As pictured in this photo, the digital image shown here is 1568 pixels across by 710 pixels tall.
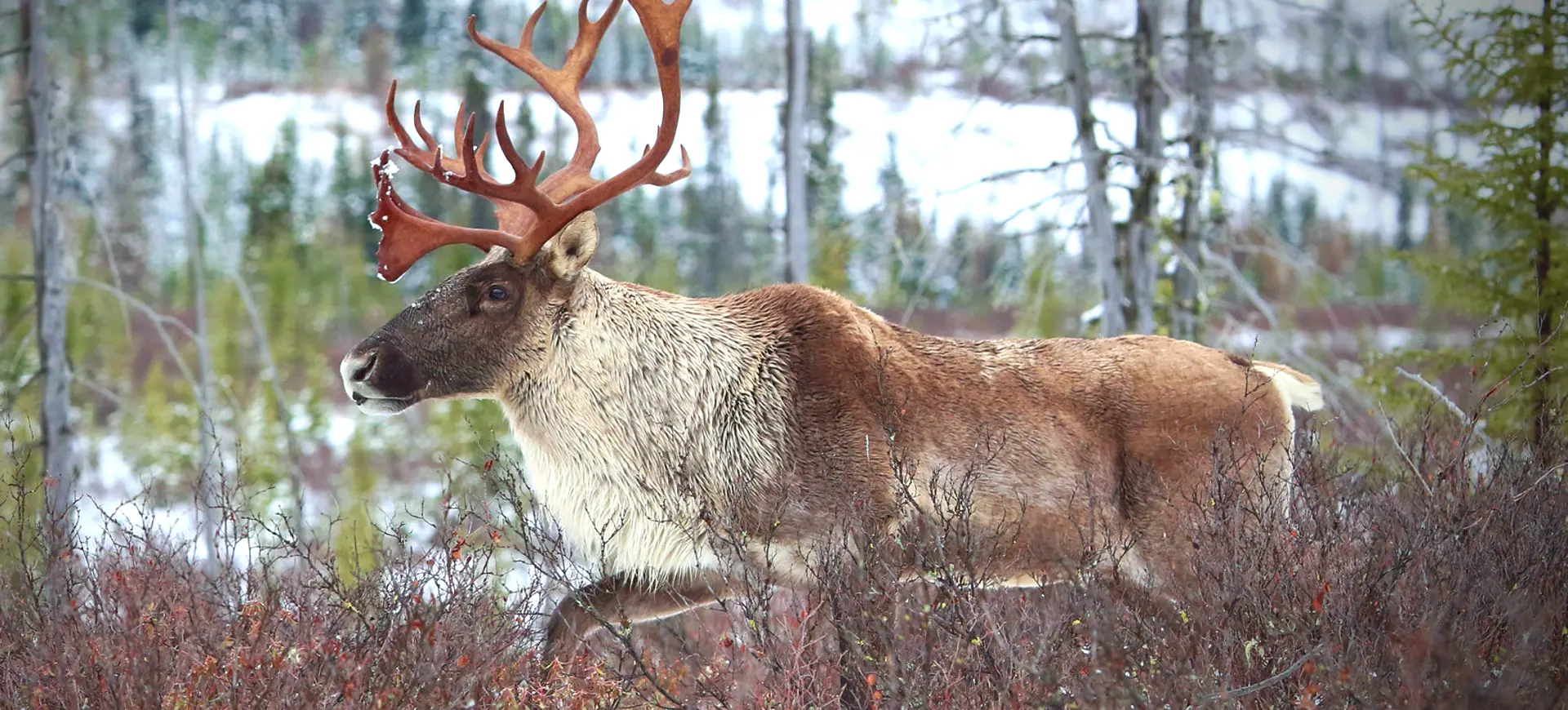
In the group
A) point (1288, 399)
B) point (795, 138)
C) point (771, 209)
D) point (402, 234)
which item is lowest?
point (771, 209)

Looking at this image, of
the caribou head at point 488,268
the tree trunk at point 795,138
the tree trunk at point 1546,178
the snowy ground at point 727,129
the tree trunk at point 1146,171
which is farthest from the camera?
the snowy ground at point 727,129

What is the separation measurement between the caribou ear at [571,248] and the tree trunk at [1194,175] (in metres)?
6.06

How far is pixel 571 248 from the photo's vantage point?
585 centimetres

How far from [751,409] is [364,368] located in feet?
5.47

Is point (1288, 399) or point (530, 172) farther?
point (1288, 399)

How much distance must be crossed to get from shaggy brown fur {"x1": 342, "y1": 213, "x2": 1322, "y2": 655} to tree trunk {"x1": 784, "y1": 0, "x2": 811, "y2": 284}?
660 centimetres

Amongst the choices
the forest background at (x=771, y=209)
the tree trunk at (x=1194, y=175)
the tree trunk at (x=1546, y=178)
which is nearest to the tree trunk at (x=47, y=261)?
the forest background at (x=771, y=209)

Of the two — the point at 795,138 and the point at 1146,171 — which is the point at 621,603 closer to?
the point at 1146,171

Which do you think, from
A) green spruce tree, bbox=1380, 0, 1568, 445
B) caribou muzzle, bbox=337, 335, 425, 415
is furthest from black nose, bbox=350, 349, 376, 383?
green spruce tree, bbox=1380, 0, 1568, 445

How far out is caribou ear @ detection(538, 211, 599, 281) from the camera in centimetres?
579

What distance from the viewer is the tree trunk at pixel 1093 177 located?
34.0 ft

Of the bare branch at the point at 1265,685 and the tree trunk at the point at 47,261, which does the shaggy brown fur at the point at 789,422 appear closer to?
the bare branch at the point at 1265,685

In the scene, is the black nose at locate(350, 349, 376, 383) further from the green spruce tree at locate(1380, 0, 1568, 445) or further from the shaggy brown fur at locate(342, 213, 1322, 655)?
the green spruce tree at locate(1380, 0, 1568, 445)

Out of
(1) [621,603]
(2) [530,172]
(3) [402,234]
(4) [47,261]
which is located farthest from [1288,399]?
(4) [47,261]
